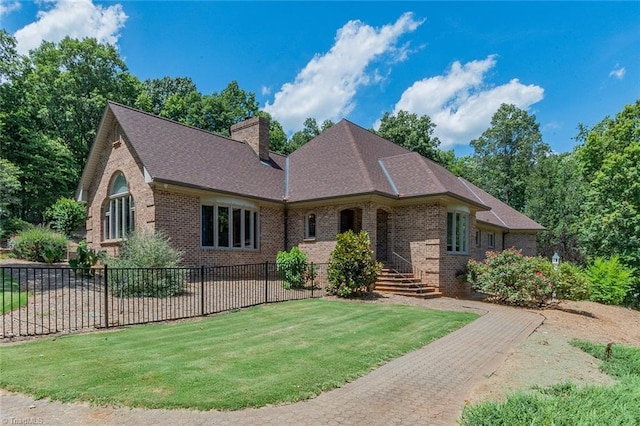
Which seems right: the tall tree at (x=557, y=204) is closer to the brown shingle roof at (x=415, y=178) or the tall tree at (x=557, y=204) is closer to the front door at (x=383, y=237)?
the brown shingle roof at (x=415, y=178)

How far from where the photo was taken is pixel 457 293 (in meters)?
16.2

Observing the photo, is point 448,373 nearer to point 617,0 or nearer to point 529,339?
point 529,339

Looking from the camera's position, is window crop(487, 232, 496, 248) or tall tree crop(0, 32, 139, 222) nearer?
window crop(487, 232, 496, 248)

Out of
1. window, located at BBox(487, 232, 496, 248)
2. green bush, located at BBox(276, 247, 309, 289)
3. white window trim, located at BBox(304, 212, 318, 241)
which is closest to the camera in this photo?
green bush, located at BBox(276, 247, 309, 289)

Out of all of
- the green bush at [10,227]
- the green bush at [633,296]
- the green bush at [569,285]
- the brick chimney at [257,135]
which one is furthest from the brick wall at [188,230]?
the green bush at [633,296]

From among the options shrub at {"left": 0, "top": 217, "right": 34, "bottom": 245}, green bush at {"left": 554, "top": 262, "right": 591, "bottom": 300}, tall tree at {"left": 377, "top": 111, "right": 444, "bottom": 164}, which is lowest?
green bush at {"left": 554, "top": 262, "right": 591, "bottom": 300}

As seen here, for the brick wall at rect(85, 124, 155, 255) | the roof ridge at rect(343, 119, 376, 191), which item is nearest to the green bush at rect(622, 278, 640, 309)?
the roof ridge at rect(343, 119, 376, 191)

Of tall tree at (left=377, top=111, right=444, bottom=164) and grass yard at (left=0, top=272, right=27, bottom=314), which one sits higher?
tall tree at (left=377, top=111, right=444, bottom=164)

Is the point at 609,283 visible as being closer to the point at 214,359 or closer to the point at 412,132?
the point at 214,359

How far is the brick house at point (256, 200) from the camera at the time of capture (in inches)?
571

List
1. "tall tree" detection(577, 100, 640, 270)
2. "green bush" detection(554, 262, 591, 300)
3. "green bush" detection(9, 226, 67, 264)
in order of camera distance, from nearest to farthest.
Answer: "green bush" detection(554, 262, 591, 300), "green bush" detection(9, 226, 67, 264), "tall tree" detection(577, 100, 640, 270)

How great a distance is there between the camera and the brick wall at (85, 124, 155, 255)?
14086mm

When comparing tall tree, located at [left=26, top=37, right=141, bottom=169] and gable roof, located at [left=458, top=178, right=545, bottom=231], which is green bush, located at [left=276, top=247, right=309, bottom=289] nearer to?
gable roof, located at [left=458, top=178, right=545, bottom=231]

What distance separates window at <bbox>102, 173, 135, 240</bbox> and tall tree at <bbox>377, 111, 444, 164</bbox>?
28.7 metres
